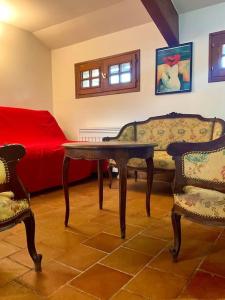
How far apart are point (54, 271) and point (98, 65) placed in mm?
3407

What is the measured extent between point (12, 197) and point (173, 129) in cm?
241

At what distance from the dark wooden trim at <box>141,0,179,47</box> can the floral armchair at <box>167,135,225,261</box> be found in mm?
2145

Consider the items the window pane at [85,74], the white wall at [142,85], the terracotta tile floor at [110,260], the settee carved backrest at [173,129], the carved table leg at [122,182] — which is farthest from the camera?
the window pane at [85,74]

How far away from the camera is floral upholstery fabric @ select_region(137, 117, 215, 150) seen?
304 centimetres

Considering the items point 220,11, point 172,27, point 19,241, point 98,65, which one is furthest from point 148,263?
point 98,65

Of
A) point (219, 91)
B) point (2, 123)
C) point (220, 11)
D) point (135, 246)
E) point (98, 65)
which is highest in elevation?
point (220, 11)

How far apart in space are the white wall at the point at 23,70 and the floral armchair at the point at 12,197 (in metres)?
3.00

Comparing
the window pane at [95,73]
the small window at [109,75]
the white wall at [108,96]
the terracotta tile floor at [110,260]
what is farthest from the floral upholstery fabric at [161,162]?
the window pane at [95,73]

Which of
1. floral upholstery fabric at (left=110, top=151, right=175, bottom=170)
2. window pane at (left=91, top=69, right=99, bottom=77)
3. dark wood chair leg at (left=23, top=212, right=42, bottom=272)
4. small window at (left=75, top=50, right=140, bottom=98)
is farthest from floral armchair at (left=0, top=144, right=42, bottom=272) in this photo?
window pane at (left=91, top=69, right=99, bottom=77)

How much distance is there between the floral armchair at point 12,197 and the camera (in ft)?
3.93

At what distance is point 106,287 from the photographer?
1206 mm

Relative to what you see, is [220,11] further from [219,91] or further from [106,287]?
[106,287]

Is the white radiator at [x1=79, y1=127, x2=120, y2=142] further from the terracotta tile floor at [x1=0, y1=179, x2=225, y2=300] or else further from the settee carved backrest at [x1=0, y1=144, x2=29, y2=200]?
the settee carved backrest at [x1=0, y1=144, x2=29, y2=200]

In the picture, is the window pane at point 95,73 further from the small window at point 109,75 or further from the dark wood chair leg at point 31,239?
the dark wood chair leg at point 31,239
